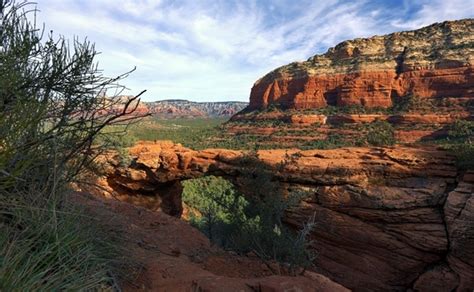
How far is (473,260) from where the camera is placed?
Result: 33.2 ft

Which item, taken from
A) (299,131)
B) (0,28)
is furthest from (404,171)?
(299,131)

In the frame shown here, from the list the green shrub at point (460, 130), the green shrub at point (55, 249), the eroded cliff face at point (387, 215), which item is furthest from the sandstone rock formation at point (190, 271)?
the green shrub at point (460, 130)

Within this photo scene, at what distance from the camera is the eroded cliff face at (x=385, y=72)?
46.5 m

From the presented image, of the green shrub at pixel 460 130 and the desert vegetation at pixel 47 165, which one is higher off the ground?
the desert vegetation at pixel 47 165

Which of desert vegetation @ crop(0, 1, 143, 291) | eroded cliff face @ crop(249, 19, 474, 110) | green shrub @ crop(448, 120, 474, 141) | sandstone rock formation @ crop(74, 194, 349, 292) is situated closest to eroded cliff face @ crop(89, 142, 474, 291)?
sandstone rock formation @ crop(74, 194, 349, 292)

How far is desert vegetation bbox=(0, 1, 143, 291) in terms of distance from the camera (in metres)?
1.97

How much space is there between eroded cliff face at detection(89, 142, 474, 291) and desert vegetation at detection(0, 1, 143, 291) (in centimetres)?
631

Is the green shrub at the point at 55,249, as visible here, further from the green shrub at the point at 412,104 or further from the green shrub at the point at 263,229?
the green shrub at the point at 412,104

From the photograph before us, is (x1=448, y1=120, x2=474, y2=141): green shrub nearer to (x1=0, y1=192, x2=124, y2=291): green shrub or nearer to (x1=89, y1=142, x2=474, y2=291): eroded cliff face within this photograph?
(x1=89, y1=142, x2=474, y2=291): eroded cliff face

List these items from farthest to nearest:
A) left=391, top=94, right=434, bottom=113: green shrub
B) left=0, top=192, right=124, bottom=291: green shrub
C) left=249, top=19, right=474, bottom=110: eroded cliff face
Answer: left=249, top=19, right=474, bottom=110: eroded cliff face
left=391, top=94, right=434, bottom=113: green shrub
left=0, top=192, right=124, bottom=291: green shrub

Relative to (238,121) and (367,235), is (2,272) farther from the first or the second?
(238,121)

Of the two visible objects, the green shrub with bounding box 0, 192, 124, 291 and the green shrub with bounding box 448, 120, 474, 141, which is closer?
the green shrub with bounding box 0, 192, 124, 291

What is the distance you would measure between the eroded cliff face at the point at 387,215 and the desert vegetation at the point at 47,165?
6306mm

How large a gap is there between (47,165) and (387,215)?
10862 millimetres
